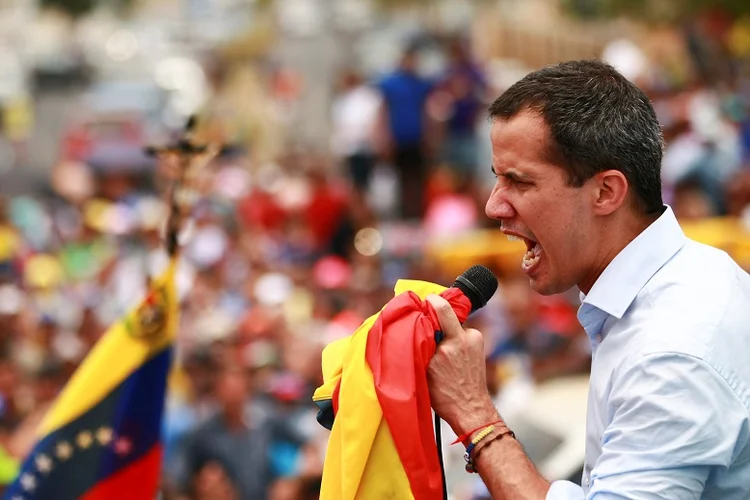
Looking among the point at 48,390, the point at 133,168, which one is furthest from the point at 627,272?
the point at 133,168

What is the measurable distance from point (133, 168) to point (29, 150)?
25.0 feet

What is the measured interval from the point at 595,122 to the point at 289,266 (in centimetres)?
953

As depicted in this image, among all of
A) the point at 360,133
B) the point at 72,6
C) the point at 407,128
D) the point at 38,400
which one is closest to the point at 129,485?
the point at 38,400

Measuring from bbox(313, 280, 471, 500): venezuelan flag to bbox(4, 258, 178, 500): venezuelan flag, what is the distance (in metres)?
Result: 2.24

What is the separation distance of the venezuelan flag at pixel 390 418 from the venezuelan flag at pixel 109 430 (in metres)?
2.24

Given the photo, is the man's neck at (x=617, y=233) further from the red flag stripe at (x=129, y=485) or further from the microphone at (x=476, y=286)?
the red flag stripe at (x=129, y=485)

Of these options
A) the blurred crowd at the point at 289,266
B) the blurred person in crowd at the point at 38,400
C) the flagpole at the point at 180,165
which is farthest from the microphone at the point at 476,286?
the blurred person in crowd at the point at 38,400

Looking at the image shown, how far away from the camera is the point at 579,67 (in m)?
2.52

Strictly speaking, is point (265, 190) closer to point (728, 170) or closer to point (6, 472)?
point (728, 170)

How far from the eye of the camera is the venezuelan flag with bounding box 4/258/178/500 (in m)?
4.60

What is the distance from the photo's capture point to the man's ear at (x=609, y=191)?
2441 mm

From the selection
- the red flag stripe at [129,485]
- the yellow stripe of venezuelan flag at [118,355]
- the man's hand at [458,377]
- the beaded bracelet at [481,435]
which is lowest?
the red flag stripe at [129,485]

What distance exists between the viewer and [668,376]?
87.0 inches

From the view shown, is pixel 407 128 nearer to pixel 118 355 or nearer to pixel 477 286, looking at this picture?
pixel 118 355
